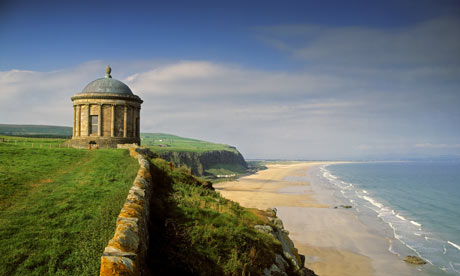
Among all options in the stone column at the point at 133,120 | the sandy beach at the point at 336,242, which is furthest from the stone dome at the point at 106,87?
the sandy beach at the point at 336,242

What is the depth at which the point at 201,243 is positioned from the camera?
9.37 meters

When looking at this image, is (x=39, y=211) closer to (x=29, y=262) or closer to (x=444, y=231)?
(x=29, y=262)

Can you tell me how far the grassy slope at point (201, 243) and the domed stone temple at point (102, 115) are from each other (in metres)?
23.6

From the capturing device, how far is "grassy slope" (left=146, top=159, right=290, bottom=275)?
8.23m

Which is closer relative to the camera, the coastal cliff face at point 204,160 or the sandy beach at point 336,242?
the sandy beach at point 336,242

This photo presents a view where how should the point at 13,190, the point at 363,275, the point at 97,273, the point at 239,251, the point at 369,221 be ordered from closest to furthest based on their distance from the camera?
the point at 97,273 < the point at 239,251 < the point at 13,190 < the point at 363,275 < the point at 369,221

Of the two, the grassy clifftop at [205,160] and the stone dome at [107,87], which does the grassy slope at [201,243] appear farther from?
the grassy clifftop at [205,160]

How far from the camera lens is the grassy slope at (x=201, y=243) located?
823 cm

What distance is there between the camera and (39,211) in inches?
400

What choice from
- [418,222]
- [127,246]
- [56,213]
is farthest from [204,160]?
[127,246]

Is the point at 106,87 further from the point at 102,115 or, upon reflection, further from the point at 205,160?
the point at 205,160

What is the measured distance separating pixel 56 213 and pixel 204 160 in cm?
13148

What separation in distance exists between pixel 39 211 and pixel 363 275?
918 inches

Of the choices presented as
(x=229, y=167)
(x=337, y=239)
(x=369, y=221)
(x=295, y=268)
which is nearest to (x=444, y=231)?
(x=369, y=221)
